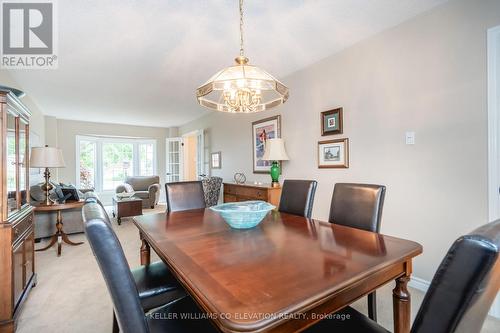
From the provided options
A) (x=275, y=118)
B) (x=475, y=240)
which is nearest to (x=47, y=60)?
(x=275, y=118)

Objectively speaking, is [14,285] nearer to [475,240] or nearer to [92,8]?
[92,8]

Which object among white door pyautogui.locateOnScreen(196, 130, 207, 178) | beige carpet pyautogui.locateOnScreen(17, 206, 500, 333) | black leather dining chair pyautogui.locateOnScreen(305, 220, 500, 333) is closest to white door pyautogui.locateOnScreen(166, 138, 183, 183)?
white door pyautogui.locateOnScreen(196, 130, 207, 178)

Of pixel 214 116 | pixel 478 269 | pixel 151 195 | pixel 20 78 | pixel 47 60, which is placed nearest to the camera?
pixel 478 269

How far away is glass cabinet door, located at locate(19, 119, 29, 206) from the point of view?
6.90 feet

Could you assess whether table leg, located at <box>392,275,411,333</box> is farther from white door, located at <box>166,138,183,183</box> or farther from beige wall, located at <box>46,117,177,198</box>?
beige wall, located at <box>46,117,177,198</box>

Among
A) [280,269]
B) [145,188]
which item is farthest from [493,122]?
[145,188]

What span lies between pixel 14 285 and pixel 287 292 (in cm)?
202

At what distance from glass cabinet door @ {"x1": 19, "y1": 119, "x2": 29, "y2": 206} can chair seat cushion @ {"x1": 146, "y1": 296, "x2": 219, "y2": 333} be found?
1858 mm

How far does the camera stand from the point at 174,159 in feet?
23.2

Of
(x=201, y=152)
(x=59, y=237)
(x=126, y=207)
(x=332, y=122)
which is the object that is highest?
(x=332, y=122)

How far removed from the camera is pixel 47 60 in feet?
9.55

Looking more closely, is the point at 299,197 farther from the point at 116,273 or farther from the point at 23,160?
the point at 23,160

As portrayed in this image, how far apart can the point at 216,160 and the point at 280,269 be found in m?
4.71

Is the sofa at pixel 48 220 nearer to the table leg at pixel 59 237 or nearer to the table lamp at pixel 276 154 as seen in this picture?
the table leg at pixel 59 237
